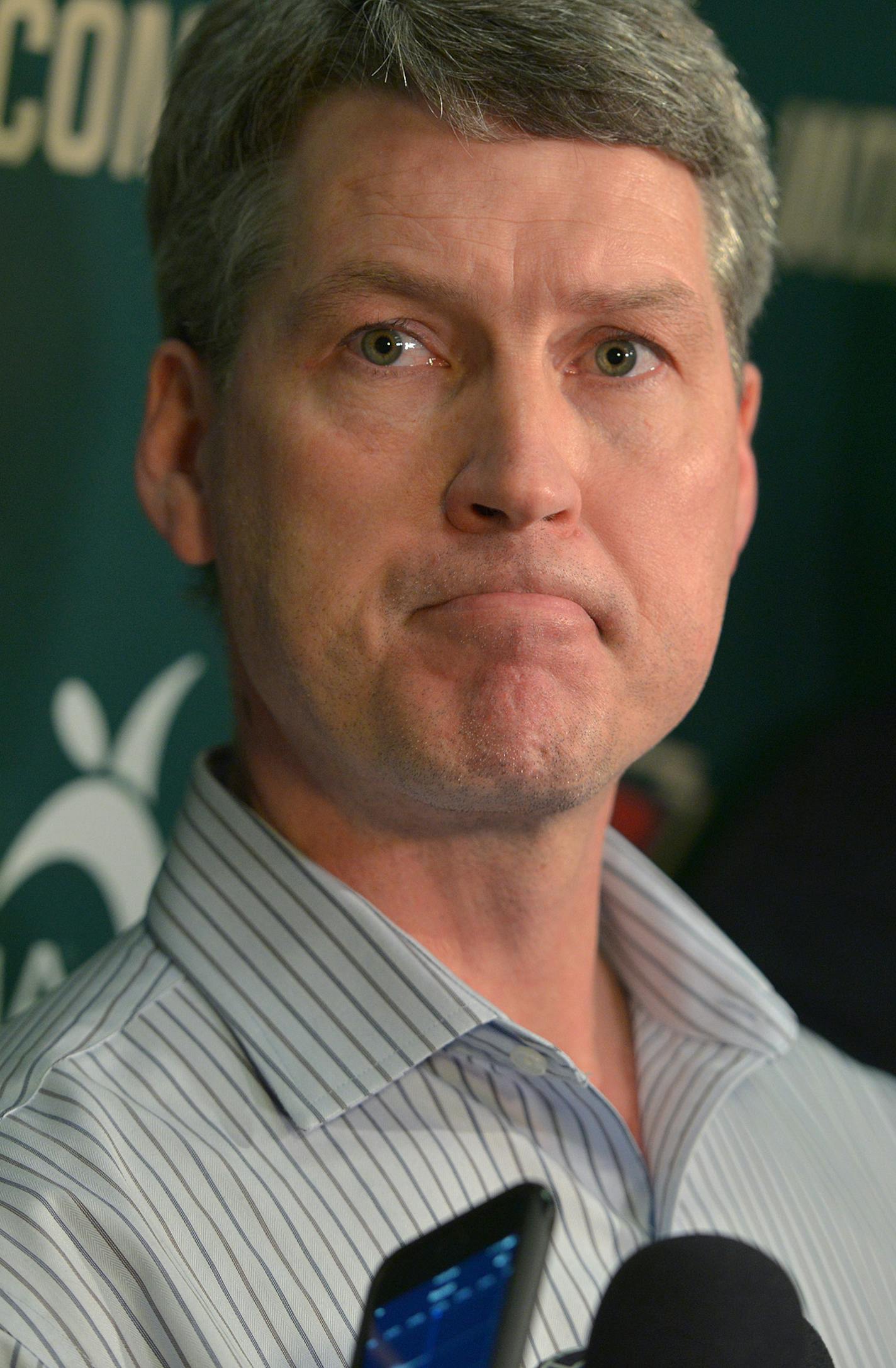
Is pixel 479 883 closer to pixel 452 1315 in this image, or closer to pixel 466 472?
pixel 466 472

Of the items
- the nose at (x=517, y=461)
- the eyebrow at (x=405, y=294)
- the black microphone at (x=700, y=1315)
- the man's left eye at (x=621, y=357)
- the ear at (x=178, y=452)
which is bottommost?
the black microphone at (x=700, y=1315)

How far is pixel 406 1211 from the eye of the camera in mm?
1122

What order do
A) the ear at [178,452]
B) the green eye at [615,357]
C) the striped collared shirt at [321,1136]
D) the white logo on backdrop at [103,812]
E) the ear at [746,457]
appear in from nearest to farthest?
the striped collared shirt at [321,1136], the green eye at [615,357], the ear at [178,452], the ear at [746,457], the white logo on backdrop at [103,812]

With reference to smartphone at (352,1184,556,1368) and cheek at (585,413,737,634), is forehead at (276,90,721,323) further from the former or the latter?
smartphone at (352,1184,556,1368)

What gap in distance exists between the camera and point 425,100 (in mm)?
1221

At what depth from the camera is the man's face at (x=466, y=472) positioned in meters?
1.18

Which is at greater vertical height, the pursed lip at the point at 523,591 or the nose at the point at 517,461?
the nose at the point at 517,461

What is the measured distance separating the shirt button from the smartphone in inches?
17.6

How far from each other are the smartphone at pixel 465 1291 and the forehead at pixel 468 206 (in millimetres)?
733

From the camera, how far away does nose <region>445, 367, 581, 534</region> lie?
45.5 inches

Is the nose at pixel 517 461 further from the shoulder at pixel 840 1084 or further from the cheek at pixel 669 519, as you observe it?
the shoulder at pixel 840 1084

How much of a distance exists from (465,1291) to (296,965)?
0.52m

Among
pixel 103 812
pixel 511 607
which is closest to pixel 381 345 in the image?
pixel 511 607

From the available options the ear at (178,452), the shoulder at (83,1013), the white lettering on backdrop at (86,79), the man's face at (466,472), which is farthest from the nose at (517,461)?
the white lettering on backdrop at (86,79)
